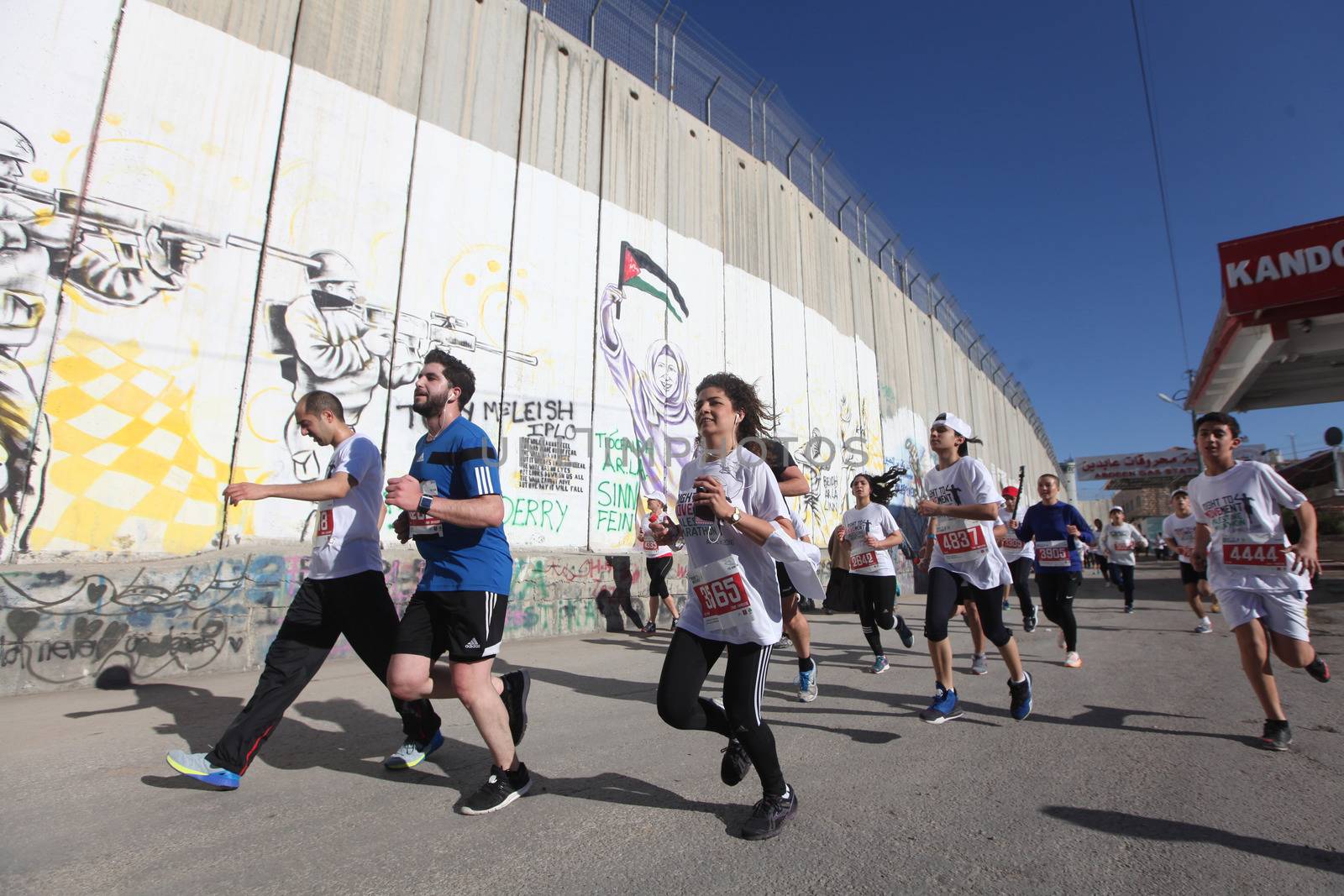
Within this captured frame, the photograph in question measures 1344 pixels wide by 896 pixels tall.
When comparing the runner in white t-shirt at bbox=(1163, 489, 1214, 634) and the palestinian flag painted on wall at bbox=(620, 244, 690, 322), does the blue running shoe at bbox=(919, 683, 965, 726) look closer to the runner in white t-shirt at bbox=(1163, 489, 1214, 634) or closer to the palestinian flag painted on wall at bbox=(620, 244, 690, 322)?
the runner in white t-shirt at bbox=(1163, 489, 1214, 634)

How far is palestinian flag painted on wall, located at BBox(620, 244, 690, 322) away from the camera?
40.2 feet

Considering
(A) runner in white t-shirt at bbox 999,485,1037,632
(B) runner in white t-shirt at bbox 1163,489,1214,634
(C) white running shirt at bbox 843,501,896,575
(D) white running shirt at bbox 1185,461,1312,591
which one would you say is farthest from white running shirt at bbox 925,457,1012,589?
(B) runner in white t-shirt at bbox 1163,489,1214,634

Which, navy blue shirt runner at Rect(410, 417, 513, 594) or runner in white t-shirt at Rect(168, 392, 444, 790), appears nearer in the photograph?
navy blue shirt runner at Rect(410, 417, 513, 594)

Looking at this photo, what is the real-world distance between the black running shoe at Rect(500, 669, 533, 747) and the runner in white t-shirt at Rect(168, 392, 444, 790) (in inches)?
18.1

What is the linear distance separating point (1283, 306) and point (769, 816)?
15898 mm

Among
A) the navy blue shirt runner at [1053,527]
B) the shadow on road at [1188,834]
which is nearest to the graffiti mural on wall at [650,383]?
the navy blue shirt runner at [1053,527]

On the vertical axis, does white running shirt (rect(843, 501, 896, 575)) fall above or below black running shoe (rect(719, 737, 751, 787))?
above

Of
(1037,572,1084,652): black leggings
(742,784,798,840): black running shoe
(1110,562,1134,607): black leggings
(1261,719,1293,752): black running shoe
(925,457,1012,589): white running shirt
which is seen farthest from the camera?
(1110,562,1134,607): black leggings

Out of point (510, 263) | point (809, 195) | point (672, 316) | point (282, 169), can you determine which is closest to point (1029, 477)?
point (809, 195)

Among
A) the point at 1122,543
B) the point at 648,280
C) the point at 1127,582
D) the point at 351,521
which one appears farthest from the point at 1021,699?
the point at 648,280

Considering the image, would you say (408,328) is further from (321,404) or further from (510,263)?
(321,404)

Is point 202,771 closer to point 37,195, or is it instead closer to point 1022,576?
point 37,195

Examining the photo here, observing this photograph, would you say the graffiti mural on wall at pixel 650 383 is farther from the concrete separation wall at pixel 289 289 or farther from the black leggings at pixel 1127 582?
the black leggings at pixel 1127 582

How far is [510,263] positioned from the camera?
10.2m
